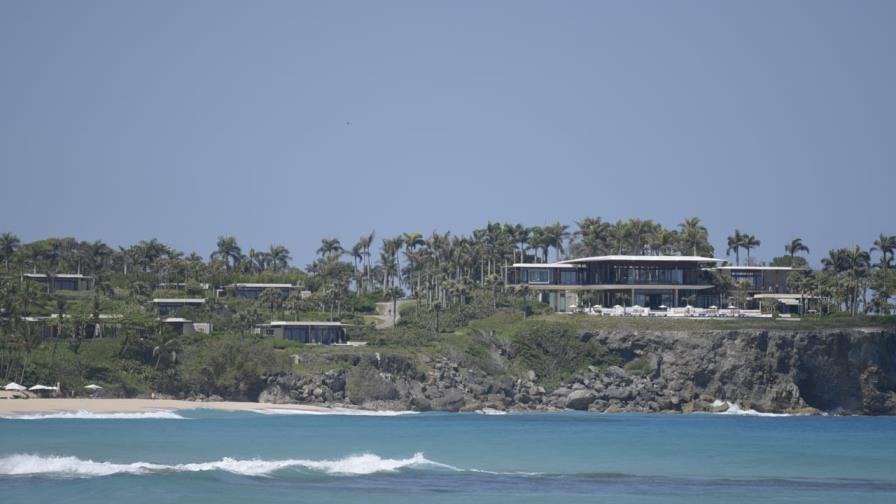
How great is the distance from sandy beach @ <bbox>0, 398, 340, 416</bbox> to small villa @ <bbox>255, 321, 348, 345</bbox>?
16408 mm

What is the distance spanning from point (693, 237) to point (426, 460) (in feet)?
240

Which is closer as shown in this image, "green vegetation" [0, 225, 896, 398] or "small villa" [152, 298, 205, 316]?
"green vegetation" [0, 225, 896, 398]

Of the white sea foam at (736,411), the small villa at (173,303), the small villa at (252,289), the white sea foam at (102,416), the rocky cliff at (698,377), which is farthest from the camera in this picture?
the small villa at (252,289)

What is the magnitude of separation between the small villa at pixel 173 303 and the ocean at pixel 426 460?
3289 centimetres

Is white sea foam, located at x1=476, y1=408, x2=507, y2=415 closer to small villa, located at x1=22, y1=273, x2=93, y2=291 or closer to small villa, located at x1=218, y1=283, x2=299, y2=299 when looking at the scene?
small villa, located at x1=218, y1=283, x2=299, y2=299

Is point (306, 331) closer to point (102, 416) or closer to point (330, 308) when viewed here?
point (330, 308)

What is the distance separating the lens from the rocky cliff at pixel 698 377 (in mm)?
88500

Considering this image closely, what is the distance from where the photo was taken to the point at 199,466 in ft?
146

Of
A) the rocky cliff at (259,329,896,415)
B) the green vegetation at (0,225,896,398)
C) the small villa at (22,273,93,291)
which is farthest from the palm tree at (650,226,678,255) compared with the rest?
the small villa at (22,273,93,291)

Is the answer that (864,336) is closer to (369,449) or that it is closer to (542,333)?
(542,333)

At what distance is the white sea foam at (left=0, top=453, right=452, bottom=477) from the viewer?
42.1 metres

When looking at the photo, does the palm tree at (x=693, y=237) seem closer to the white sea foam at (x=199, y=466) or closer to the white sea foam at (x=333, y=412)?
the white sea foam at (x=333, y=412)

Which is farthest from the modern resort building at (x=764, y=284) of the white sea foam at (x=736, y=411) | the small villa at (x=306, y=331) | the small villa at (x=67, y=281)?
the small villa at (x=67, y=281)

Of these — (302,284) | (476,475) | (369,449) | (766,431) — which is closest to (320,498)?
(476,475)
